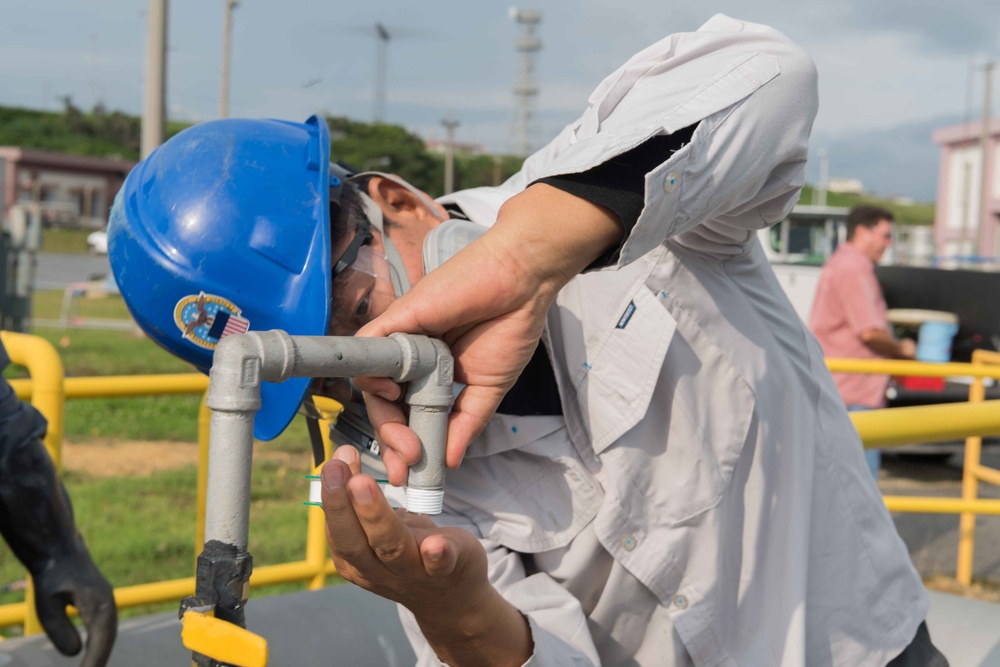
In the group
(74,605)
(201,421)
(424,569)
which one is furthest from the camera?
(201,421)

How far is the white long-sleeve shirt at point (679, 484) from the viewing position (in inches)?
56.1

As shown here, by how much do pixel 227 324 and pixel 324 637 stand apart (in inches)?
38.4

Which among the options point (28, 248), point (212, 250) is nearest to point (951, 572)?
point (212, 250)

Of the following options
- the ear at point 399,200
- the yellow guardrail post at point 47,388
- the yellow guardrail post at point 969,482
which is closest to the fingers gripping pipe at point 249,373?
the ear at point 399,200

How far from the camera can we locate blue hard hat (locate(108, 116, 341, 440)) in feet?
4.81

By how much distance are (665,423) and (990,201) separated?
47262 mm

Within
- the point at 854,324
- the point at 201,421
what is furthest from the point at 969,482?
the point at 201,421

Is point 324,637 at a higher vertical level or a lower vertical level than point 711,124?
lower

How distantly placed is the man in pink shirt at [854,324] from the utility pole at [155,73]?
29.1 feet

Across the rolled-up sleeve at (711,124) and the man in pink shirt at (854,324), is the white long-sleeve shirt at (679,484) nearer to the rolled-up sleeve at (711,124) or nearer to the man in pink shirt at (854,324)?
the rolled-up sleeve at (711,124)

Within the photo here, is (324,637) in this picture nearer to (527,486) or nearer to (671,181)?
(527,486)

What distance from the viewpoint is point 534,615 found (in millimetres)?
1390

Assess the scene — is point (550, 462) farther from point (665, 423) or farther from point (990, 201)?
point (990, 201)

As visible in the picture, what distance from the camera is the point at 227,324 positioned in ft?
4.96
